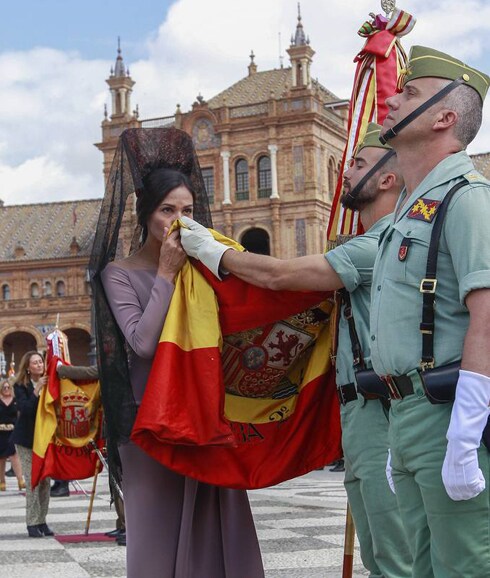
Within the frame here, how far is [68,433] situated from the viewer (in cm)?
864

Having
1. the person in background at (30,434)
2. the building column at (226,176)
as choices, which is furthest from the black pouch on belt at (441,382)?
the building column at (226,176)

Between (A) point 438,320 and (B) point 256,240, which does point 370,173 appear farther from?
(B) point 256,240

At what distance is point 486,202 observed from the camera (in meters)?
2.69

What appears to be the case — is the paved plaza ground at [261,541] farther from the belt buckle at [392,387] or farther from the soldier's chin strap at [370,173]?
the belt buckle at [392,387]

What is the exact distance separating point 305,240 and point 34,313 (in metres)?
17.4

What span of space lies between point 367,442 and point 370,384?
0.21 meters

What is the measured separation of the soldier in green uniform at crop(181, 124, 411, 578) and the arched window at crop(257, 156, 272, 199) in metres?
52.6

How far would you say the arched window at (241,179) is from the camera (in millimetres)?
56906

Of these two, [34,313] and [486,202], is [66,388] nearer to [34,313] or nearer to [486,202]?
[486,202]

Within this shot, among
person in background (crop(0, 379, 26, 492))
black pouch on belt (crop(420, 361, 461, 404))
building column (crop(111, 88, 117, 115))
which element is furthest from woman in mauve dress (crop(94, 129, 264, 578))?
building column (crop(111, 88, 117, 115))

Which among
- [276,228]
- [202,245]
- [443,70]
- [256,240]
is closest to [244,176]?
[256,240]

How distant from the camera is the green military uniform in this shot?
3537mm

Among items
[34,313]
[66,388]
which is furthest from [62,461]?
[34,313]

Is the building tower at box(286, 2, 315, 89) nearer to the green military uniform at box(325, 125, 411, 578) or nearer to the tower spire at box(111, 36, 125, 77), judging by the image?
the tower spire at box(111, 36, 125, 77)
